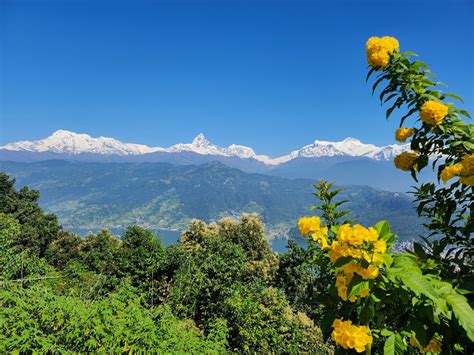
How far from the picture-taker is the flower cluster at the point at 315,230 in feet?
6.77

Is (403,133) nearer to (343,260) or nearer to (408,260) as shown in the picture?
(408,260)

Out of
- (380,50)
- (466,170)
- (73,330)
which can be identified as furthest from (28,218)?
(466,170)

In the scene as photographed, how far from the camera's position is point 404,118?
288 centimetres

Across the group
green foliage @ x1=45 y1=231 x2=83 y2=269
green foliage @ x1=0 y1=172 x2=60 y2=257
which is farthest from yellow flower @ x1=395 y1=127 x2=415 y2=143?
green foliage @ x1=0 y1=172 x2=60 y2=257

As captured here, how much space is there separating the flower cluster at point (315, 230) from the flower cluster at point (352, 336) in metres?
0.48

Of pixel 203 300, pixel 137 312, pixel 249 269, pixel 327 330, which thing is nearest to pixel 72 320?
pixel 137 312

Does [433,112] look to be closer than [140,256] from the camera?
Yes

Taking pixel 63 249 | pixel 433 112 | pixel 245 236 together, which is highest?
pixel 433 112

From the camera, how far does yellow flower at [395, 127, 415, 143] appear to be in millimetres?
2889

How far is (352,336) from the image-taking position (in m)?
1.77

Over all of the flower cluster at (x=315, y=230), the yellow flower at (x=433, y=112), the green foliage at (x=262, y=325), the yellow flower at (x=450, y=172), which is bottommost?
the green foliage at (x=262, y=325)

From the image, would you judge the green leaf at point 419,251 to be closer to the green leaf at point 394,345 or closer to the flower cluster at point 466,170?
the flower cluster at point 466,170

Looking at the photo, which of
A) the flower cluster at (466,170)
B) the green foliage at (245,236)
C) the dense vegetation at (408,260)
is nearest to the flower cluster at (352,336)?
the dense vegetation at (408,260)

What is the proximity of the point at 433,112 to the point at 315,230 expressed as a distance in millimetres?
1359
